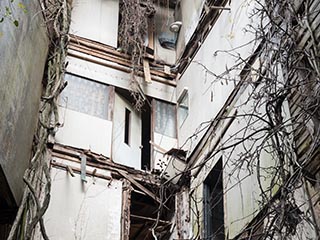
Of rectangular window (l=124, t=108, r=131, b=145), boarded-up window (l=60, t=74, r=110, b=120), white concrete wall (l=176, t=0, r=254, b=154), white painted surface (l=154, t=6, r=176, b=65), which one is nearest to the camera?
white concrete wall (l=176, t=0, r=254, b=154)

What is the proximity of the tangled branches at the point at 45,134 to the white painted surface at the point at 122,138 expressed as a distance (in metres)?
1.19

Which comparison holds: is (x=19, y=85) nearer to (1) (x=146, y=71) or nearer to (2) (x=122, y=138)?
(2) (x=122, y=138)

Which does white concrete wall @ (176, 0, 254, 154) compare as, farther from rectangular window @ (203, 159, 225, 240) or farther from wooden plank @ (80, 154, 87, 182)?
wooden plank @ (80, 154, 87, 182)

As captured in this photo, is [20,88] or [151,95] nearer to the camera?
[20,88]

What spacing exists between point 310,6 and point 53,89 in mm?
4329

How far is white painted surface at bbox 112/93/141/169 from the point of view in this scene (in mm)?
9055

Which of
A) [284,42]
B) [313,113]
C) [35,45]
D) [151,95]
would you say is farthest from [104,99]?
[313,113]

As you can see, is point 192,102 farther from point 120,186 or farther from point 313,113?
point 313,113

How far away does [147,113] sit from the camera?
10.2 metres

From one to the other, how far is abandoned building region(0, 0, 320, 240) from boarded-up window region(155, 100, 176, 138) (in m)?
0.02

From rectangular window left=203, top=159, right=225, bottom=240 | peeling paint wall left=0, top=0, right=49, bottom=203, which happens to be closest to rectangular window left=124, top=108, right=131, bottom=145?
rectangular window left=203, top=159, right=225, bottom=240

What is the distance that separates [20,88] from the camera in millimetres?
6531

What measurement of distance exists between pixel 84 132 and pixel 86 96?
72 cm

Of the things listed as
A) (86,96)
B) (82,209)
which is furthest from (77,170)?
(86,96)
